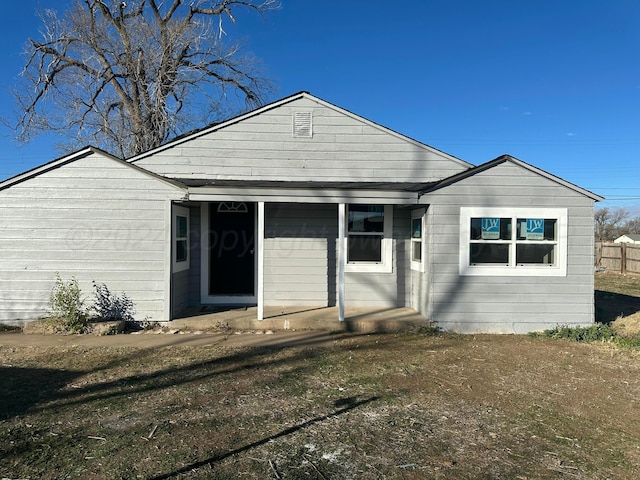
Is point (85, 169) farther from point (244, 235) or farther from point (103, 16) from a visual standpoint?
point (103, 16)

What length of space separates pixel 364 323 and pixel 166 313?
3658 millimetres

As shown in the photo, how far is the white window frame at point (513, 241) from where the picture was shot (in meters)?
8.00

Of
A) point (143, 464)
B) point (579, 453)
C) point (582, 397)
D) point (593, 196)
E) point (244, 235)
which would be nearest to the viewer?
point (143, 464)

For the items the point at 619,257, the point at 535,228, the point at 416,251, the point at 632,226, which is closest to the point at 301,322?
the point at 416,251

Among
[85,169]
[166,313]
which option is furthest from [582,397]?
[85,169]

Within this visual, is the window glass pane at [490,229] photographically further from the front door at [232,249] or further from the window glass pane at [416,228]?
the front door at [232,249]

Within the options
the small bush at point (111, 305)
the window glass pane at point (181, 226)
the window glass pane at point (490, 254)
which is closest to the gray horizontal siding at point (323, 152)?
the window glass pane at point (181, 226)

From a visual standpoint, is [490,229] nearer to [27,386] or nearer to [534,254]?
[534,254]

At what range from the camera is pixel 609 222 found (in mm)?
67562

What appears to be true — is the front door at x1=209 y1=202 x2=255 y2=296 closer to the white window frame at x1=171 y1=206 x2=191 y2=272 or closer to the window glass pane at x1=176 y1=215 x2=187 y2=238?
the white window frame at x1=171 y1=206 x2=191 y2=272

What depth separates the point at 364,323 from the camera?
808cm

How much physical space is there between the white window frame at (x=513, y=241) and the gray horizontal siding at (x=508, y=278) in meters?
0.09

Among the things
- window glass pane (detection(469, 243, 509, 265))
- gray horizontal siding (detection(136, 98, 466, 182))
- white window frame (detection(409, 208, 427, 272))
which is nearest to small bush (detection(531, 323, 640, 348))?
window glass pane (detection(469, 243, 509, 265))

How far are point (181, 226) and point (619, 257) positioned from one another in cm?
2260
